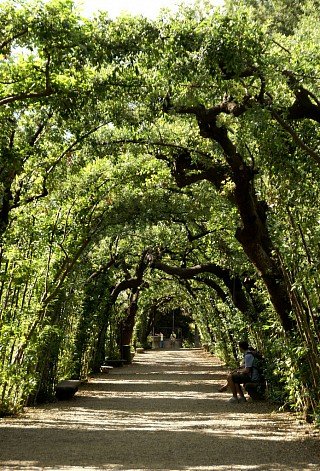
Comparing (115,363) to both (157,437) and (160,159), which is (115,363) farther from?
(157,437)

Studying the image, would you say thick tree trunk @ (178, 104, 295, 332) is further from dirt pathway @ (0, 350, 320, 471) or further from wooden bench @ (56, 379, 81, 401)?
wooden bench @ (56, 379, 81, 401)

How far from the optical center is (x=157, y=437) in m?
6.57

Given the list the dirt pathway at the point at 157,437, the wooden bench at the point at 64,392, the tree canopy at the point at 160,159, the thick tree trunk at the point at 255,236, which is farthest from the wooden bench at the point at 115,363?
the thick tree trunk at the point at 255,236

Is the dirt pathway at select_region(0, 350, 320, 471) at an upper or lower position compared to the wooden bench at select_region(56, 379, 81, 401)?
lower

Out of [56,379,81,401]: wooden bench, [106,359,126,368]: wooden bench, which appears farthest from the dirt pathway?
[106,359,126,368]: wooden bench

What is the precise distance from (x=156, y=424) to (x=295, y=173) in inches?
147

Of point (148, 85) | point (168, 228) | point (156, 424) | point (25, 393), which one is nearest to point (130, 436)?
point (156, 424)

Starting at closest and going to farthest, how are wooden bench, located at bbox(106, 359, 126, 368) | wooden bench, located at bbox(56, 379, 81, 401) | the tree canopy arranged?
the tree canopy
wooden bench, located at bbox(56, 379, 81, 401)
wooden bench, located at bbox(106, 359, 126, 368)

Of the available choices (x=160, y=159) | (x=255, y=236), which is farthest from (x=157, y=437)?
(x=160, y=159)

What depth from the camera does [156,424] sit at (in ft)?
25.0

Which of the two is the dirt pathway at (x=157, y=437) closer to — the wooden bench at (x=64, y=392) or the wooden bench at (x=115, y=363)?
the wooden bench at (x=64, y=392)

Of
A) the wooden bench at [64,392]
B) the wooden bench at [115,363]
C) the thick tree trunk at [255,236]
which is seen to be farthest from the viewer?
the wooden bench at [115,363]

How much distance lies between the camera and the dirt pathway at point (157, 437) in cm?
517

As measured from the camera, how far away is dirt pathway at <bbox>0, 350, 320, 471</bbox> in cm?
517
